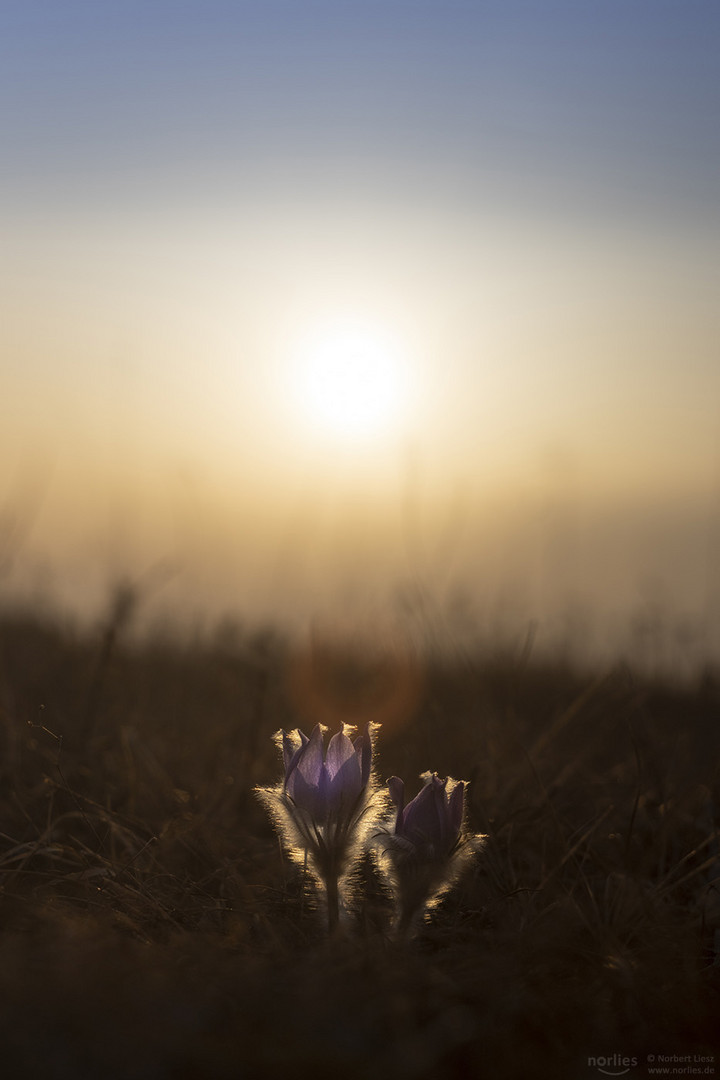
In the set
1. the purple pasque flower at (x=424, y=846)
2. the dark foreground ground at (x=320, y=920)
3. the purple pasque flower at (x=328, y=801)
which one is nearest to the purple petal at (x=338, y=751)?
the purple pasque flower at (x=328, y=801)

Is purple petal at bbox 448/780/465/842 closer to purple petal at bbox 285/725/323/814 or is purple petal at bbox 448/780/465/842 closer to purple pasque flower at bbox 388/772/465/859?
purple pasque flower at bbox 388/772/465/859

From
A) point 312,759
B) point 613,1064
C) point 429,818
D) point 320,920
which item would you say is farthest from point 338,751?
point 613,1064

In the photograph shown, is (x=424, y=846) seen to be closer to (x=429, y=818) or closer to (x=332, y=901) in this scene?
(x=429, y=818)

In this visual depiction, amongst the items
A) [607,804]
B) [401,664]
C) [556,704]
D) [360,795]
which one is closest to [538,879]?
[607,804]

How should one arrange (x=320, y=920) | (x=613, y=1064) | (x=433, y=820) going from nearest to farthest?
(x=613, y=1064) < (x=433, y=820) < (x=320, y=920)

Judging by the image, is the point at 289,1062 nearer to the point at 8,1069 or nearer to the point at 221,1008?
the point at 221,1008
